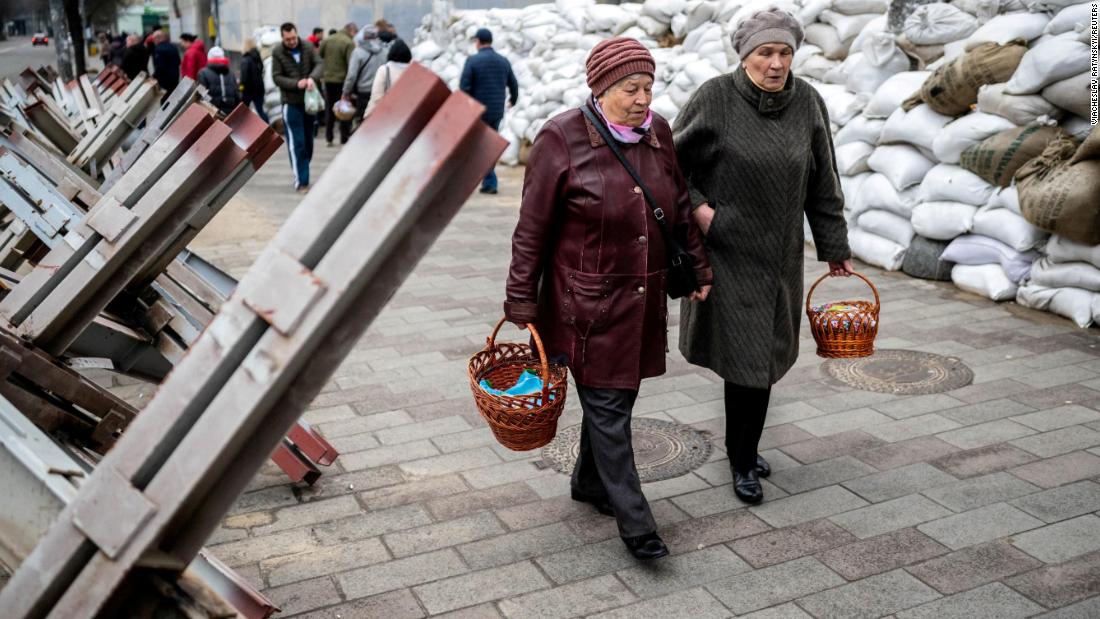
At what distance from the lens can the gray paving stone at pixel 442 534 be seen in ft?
11.2

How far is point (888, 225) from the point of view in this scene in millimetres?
7172

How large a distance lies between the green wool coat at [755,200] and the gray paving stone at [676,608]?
0.82m

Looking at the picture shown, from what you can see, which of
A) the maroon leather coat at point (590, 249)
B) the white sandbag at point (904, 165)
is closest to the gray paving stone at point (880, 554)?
the maroon leather coat at point (590, 249)

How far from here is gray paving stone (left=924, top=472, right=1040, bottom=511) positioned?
367cm

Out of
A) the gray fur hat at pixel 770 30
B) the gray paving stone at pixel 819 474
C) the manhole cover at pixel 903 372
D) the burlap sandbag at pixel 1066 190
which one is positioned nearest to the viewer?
the gray fur hat at pixel 770 30

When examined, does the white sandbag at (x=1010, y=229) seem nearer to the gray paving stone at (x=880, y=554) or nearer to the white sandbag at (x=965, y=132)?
the white sandbag at (x=965, y=132)

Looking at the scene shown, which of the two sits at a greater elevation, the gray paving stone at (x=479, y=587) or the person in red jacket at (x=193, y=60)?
the person in red jacket at (x=193, y=60)

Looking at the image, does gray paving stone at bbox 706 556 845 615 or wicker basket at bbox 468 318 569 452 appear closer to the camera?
gray paving stone at bbox 706 556 845 615

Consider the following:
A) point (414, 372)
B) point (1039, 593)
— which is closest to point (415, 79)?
point (1039, 593)

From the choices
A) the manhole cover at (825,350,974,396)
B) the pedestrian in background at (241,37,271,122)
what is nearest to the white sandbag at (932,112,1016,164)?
the manhole cover at (825,350,974,396)

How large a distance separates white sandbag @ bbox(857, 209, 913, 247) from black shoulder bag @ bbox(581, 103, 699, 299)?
13.4 ft

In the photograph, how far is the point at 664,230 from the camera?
10.8 ft

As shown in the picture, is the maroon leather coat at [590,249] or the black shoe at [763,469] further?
the black shoe at [763,469]

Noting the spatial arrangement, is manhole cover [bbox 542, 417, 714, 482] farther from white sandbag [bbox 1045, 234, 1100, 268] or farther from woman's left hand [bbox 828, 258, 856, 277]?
white sandbag [bbox 1045, 234, 1100, 268]
